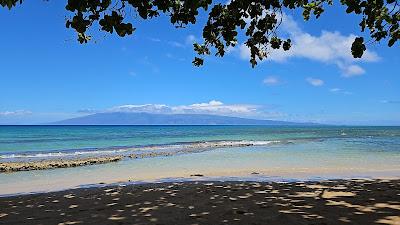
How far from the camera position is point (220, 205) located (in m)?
8.66

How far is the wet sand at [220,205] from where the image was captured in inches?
287

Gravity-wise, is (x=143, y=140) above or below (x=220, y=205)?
above

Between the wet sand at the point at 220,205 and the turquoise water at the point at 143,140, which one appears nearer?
the wet sand at the point at 220,205

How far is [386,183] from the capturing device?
11773 mm

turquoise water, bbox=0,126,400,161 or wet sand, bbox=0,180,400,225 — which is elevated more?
turquoise water, bbox=0,126,400,161

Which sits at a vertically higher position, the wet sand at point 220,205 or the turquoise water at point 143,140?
the turquoise water at point 143,140

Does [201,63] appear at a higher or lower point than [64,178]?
higher

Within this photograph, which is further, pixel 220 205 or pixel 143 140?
pixel 143 140

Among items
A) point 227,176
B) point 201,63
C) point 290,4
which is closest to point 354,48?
point 290,4

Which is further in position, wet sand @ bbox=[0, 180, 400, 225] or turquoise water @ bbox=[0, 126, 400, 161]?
turquoise water @ bbox=[0, 126, 400, 161]

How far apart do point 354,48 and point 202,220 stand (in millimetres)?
4653

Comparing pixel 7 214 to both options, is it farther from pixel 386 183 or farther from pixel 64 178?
pixel 386 183

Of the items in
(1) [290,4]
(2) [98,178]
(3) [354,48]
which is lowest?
(2) [98,178]

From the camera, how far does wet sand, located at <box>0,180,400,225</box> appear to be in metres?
7.29
